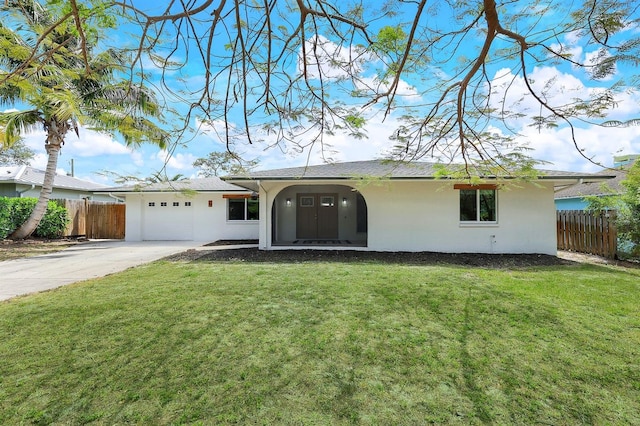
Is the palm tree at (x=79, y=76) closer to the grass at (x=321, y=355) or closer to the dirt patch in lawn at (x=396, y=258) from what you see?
the grass at (x=321, y=355)

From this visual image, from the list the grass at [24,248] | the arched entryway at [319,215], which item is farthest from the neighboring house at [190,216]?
the grass at [24,248]

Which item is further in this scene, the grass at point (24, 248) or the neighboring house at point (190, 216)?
the neighboring house at point (190, 216)

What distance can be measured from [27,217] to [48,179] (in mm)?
2910

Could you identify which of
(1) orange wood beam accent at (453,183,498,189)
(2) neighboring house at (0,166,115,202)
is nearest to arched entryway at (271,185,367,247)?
(1) orange wood beam accent at (453,183,498,189)

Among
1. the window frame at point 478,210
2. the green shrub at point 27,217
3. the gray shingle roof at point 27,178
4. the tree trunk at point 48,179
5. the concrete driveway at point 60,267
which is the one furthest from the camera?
the gray shingle roof at point 27,178

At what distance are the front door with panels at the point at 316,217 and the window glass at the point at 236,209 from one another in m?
2.95

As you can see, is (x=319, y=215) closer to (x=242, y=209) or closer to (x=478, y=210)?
(x=242, y=209)

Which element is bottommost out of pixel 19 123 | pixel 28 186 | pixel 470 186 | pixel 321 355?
pixel 321 355

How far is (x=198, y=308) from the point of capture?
4816 millimetres

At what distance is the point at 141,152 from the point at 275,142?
2245 millimetres

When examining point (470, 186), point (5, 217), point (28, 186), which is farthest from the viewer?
point (28, 186)

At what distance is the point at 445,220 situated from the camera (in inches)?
436

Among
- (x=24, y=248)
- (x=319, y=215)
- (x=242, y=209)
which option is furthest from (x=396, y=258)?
(x=24, y=248)

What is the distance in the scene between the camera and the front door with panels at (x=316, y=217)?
15.6 m
